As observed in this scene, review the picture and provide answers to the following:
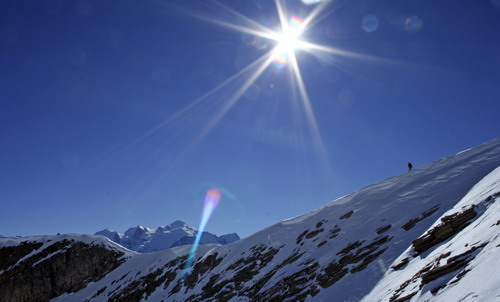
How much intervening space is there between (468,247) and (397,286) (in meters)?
3.49

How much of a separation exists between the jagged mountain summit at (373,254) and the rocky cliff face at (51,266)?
8.36 metres

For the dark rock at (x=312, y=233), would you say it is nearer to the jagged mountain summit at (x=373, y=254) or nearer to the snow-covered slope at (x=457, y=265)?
the jagged mountain summit at (x=373, y=254)

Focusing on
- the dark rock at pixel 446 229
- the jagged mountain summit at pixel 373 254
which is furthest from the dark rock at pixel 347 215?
the dark rock at pixel 446 229

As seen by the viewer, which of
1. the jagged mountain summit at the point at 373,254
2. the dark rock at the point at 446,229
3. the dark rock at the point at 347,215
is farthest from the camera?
the dark rock at the point at 347,215

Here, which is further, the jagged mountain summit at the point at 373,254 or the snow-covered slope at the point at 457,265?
the jagged mountain summit at the point at 373,254

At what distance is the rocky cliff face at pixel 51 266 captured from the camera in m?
62.1

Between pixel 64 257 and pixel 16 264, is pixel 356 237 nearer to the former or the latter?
pixel 64 257

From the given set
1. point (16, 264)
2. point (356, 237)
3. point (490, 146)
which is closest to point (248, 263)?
point (356, 237)

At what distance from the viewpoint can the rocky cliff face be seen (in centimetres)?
6212

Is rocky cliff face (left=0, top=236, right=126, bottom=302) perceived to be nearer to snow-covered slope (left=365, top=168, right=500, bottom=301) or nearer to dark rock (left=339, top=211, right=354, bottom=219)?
dark rock (left=339, top=211, right=354, bottom=219)

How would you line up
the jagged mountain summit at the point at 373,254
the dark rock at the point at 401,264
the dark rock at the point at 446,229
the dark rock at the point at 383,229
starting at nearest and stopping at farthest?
the jagged mountain summit at the point at 373,254
the dark rock at the point at 446,229
the dark rock at the point at 401,264
the dark rock at the point at 383,229

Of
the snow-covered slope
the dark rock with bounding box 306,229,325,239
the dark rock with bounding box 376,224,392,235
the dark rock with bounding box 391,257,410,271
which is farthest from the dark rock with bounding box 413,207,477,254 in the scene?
the dark rock with bounding box 306,229,325,239

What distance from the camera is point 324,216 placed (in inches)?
1254

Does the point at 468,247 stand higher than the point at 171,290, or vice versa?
the point at 171,290
